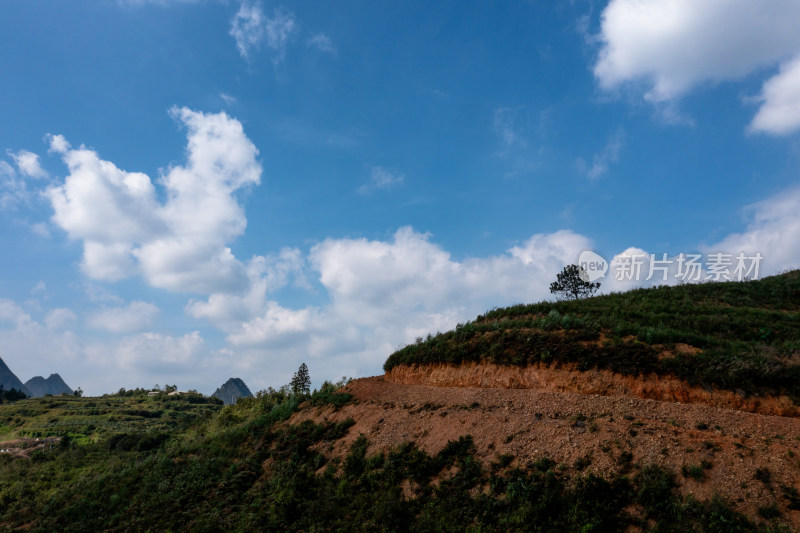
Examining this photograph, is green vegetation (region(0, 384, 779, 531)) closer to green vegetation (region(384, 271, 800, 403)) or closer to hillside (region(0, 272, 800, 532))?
hillside (region(0, 272, 800, 532))

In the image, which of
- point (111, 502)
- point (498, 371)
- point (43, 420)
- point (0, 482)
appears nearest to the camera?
point (498, 371)

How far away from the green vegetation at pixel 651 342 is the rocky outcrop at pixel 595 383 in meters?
0.22

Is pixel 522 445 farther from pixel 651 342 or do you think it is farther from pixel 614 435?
pixel 651 342

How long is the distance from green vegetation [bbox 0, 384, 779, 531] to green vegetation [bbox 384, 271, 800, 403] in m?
4.71

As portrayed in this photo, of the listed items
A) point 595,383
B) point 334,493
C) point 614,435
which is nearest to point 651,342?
point 595,383

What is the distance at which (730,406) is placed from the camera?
12.2 m

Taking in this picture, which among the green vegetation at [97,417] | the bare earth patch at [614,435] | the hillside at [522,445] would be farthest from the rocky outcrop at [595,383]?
the green vegetation at [97,417]

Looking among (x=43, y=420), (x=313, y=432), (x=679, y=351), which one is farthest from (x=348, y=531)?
(x=43, y=420)

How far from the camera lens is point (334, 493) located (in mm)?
13750

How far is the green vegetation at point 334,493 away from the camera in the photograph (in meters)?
9.26

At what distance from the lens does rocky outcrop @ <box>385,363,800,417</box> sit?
39.5ft

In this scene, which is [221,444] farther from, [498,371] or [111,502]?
[498,371]

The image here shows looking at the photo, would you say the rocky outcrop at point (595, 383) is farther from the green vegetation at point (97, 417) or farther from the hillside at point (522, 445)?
the green vegetation at point (97, 417)

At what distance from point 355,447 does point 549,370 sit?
24.8 ft
